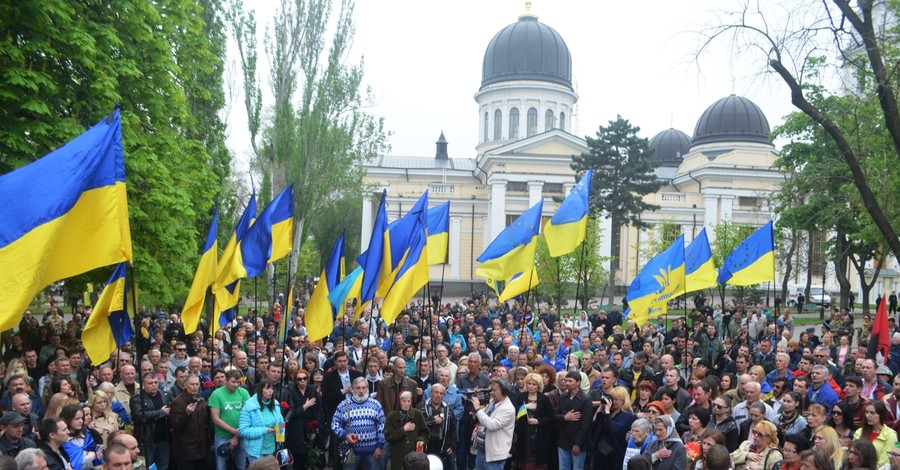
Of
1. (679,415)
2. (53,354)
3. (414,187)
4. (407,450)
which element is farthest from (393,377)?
(414,187)

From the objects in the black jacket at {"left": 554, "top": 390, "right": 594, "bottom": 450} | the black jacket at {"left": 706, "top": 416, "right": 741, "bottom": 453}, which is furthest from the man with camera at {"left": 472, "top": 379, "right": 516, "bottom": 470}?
the black jacket at {"left": 706, "top": 416, "right": 741, "bottom": 453}

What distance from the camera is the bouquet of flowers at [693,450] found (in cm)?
727

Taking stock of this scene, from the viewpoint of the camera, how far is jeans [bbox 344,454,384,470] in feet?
27.2

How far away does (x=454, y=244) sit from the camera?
189 ft

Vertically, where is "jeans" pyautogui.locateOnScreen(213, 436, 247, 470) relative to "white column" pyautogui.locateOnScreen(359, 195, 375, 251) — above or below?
below

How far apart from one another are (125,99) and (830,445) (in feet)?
43.5

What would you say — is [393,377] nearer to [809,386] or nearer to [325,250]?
[809,386]

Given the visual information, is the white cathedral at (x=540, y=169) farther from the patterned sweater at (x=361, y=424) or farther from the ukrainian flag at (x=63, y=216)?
the ukrainian flag at (x=63, y=216)

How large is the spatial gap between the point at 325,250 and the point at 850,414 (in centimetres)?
5734

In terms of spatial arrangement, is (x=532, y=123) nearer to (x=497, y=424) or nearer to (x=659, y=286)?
(x=659, y=286)

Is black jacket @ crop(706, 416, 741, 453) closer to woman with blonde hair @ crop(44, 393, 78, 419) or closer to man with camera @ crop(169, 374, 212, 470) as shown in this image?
man with camera @ crop(169, 374, 212, 470)

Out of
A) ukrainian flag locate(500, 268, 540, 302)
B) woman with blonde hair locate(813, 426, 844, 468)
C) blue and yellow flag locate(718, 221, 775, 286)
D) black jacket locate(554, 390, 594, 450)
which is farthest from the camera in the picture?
blue and yellow flag locate(718, 221, 775, 286)

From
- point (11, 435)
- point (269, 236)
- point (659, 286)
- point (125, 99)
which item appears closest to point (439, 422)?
point (269, 236)

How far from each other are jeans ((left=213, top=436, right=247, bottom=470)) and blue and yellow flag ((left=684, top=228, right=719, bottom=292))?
26.7 feet
